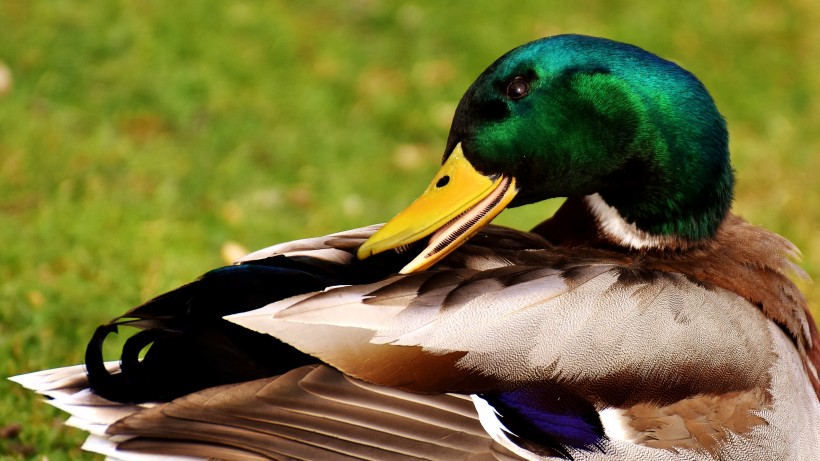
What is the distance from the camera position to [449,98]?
6.37 meters

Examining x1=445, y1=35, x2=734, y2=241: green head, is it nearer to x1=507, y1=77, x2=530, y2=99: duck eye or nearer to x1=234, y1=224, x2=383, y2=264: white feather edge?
x1=507, y1=77, x2=530, y2=99: duck eye

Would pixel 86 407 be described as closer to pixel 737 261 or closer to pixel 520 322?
pixel 520 322

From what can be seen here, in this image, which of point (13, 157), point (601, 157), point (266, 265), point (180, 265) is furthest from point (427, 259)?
point (13, 157)

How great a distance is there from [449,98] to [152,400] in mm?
4077

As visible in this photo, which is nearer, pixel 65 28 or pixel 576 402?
pixel 576 402

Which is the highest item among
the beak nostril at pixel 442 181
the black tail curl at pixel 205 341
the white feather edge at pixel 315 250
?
the beak nostril at pixel 442 181

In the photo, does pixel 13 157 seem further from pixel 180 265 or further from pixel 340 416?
pixel 340 416

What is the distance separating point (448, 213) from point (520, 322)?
394 mm

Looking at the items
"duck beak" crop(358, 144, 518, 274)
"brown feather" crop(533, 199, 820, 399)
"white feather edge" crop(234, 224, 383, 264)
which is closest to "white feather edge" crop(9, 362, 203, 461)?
"white feather edge" crop(234, 224, 383, 264)

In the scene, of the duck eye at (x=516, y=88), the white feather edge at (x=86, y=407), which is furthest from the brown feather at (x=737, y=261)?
the white feather edge at (x=86, y=407)

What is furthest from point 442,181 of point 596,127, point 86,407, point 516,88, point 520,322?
point 86,407

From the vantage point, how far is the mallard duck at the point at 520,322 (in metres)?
2.39

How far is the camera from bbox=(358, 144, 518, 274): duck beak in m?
2.72

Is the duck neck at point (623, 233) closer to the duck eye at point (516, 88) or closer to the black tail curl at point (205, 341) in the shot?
the duck eye at point (516, 88)
